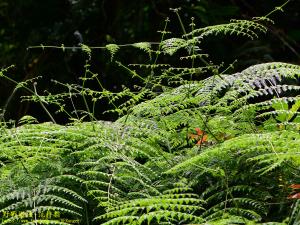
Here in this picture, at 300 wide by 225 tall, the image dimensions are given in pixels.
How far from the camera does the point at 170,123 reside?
168 cm

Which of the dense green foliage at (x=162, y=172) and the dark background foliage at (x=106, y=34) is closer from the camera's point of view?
the dense green foliage at (x=162, y=172)

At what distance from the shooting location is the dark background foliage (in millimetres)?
4199

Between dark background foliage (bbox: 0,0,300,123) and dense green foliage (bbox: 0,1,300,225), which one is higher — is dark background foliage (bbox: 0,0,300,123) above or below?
below

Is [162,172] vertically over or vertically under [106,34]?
over

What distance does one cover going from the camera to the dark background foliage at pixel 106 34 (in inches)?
165

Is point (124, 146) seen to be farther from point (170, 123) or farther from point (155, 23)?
point (155, 23)

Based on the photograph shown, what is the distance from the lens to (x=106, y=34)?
4.45 meters

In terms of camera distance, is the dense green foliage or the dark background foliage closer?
the dense green foliage

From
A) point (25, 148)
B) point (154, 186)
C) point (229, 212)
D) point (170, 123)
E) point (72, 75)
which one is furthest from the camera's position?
point (72, 75)

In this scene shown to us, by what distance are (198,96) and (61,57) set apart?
2.97 m

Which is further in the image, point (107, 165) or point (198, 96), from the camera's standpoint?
point (198, 96)

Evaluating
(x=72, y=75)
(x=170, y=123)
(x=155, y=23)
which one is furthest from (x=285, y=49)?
(x=170, y=123)

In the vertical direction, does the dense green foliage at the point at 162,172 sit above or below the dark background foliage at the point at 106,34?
above

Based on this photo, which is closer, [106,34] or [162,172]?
[162,172]
